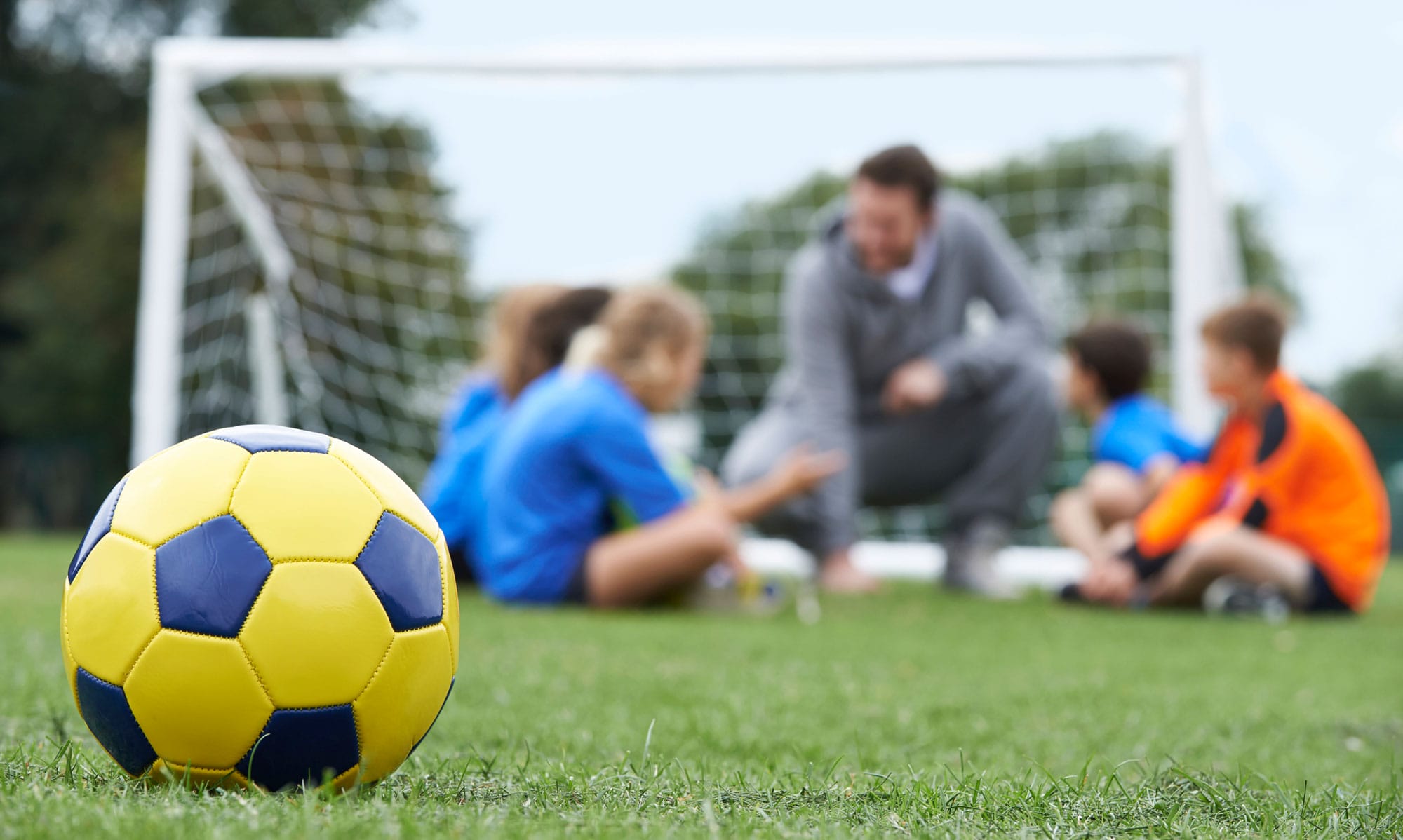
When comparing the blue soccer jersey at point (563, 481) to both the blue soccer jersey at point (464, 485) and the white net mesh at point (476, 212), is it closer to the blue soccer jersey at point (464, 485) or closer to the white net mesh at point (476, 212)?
the blue soccer jersey at point (464, 485)

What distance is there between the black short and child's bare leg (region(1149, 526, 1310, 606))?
2 centimetres

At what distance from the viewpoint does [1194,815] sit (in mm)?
1323

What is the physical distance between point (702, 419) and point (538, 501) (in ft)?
21.1

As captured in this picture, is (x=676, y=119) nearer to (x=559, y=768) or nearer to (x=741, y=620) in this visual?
(x=741, y=620)

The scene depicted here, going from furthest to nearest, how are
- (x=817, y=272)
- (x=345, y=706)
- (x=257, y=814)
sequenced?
(x=817, y=272)
(x=345, y=706)
(x=257, y=814)

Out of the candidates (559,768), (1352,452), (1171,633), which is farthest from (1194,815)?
(1352,452)

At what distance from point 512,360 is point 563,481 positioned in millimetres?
1036

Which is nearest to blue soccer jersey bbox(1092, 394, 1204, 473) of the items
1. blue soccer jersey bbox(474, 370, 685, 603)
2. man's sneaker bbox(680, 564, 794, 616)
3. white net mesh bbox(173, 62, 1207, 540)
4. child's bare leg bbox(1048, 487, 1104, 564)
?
child's bare leg bbox(1048, 487, 1104, 564)

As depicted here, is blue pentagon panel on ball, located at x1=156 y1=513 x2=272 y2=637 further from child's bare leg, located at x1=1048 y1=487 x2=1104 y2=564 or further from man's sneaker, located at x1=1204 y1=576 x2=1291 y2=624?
child's bare leg, located at x1=1048 y1=487 x2=1104 y2=564

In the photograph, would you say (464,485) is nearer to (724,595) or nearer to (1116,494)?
(724,595)

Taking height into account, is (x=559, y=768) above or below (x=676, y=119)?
below

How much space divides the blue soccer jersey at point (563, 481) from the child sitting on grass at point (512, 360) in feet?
2.11

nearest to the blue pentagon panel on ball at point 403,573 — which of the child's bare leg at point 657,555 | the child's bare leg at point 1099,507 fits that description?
the child's bare leg at point 657,555

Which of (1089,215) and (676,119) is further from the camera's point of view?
(1089,215)
